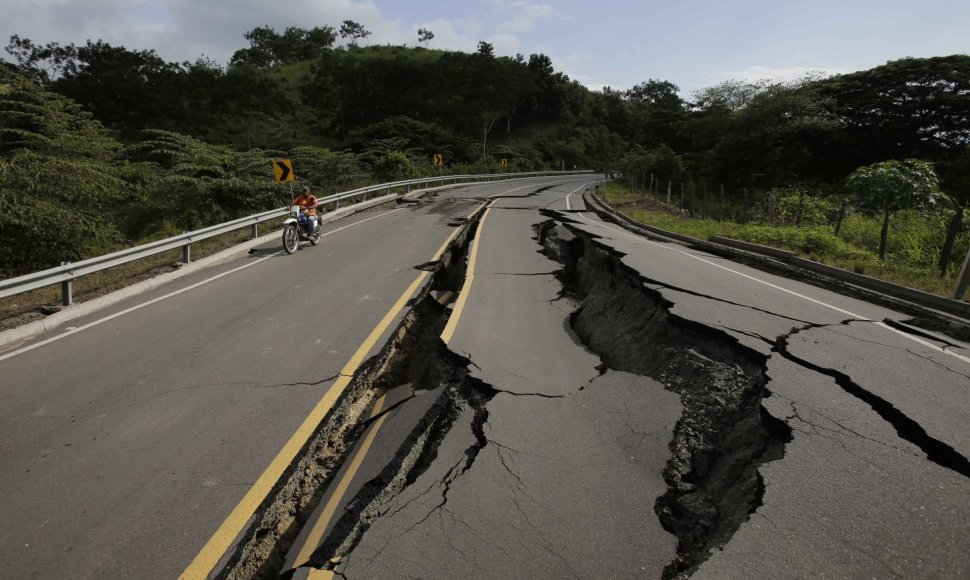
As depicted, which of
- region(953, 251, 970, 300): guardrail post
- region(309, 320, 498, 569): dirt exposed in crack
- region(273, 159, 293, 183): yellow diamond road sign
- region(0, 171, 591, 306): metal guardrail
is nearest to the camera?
region(309, 320, 498, 569): dirt exposed in crack

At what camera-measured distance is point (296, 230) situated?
11.7 metres

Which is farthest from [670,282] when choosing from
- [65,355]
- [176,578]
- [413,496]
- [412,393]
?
[65,355]

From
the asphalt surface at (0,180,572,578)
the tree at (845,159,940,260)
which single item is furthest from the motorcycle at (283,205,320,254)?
the tree at (845,159,940,260)

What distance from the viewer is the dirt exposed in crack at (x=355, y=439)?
289cm

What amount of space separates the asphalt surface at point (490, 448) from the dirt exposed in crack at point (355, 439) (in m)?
0.09

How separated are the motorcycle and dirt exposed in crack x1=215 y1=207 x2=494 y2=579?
541 cm

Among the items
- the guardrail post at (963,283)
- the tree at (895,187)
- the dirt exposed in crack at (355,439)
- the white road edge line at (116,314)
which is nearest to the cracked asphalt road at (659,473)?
the dirt exposed in crack at (355,439)

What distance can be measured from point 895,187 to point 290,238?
45.2 feet

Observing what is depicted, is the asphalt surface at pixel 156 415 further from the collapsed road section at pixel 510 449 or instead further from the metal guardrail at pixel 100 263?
the metal guardrail at pixel 100 263

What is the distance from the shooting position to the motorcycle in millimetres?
11250

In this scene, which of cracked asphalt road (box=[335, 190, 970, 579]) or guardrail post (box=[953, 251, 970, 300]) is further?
guardrail post (box=[953, 251, 970, 300])

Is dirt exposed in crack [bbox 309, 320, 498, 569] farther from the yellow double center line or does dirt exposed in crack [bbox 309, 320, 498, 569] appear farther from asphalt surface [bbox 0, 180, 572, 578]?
asphalt surface [bbox 0, 180, 572, 578]

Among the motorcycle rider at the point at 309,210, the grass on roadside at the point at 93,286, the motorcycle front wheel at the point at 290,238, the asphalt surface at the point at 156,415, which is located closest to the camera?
the asphalt surface at the point at 156,415

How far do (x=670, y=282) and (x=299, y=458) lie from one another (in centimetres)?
→ 622
